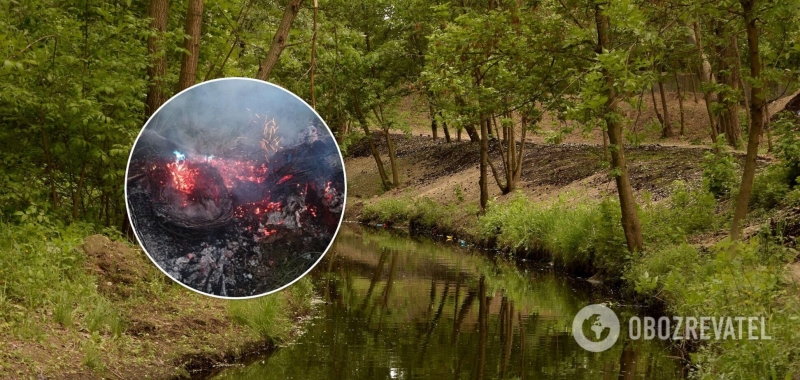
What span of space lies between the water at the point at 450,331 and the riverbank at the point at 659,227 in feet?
2.60

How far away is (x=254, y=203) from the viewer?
6281 mm

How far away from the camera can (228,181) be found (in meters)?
6.21

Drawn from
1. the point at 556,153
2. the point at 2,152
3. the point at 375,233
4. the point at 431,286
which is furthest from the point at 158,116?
the point at 556,153

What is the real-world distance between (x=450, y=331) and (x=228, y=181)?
284 inches

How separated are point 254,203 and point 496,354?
5.74 metres

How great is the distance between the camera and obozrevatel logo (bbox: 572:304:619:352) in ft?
39.0

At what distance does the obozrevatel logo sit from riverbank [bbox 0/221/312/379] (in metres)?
3.90

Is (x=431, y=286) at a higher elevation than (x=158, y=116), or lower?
lower

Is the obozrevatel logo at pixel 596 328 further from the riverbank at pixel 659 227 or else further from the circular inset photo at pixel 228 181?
the circular inset photo at pixel 228 181

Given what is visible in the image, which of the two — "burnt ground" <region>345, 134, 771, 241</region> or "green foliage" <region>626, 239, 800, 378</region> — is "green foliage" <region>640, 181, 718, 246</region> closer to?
"burnt ground" <region>345, 134, 771, 241</region>

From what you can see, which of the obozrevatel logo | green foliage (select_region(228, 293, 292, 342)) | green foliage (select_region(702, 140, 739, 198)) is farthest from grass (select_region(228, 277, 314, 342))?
green foliage (select_region(702, 140, 739, 198))

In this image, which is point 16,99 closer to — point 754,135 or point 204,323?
point 204,323

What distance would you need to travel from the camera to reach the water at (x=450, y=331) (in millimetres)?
10227

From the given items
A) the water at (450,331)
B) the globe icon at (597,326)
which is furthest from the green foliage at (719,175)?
the globe icon at (597,326)
